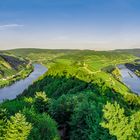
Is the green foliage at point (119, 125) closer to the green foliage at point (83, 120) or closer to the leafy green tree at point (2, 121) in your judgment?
the leafy green tree at point (2, 121)

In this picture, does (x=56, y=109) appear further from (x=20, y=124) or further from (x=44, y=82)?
(x=44, y=82)

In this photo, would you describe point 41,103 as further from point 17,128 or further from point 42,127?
point 17,128

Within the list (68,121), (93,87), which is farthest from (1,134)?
(93,87)

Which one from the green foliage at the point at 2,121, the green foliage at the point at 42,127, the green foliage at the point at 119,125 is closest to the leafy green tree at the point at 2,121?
the green foliage at the point at 2,121

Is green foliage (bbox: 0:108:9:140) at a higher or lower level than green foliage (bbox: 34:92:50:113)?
higher

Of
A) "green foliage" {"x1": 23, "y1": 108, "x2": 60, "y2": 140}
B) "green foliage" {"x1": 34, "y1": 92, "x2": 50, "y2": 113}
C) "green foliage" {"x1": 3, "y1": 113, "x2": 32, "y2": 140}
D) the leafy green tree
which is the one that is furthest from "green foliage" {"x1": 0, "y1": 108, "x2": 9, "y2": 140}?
"green foliage" {"x1": 34, "y1": 92, "x2": 50, "y2": 113}

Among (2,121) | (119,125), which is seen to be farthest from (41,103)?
(119,125)

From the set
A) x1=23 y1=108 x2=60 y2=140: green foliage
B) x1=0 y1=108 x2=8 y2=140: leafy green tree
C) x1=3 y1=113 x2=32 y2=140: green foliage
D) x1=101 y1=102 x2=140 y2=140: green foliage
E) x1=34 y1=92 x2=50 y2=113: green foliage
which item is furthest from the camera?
x1=34 y1=92 x2=50 y2=113: green foliage

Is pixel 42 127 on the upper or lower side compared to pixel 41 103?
upper

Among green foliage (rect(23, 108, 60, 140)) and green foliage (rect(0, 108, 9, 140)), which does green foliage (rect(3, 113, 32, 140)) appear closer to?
green foliage (rect(0, 108, 9, 140))
